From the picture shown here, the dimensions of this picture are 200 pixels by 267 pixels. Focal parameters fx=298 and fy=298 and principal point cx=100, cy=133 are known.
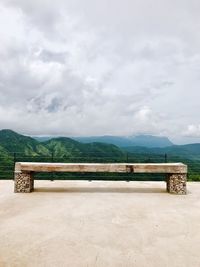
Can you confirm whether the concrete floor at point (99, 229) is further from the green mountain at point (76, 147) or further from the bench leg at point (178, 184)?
the green mountain at point (76, 147)

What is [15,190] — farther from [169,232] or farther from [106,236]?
[169,232]

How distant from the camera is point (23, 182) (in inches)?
283

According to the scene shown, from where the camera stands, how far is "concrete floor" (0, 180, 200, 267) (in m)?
3.39

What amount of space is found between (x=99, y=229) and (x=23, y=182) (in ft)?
10.9

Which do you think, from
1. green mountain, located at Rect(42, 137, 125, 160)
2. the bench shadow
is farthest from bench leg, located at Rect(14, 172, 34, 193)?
green mountain, located at Rect(42, 137, 125, 160)

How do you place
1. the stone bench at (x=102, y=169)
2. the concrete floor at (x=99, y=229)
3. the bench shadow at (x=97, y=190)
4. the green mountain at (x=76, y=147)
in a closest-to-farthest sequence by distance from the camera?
the concrete floor at (x=99, y=229)
the stone bench at (x=102, y=169)
the bench shadow at (x=97, y=190)
the green mountain at (x=76, y=147)

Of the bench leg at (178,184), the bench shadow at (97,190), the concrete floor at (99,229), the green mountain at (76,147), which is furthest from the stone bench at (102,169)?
the green mountain at (76,147)

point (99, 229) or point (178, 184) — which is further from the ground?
point (178, 184)

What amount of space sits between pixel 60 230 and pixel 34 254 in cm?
89

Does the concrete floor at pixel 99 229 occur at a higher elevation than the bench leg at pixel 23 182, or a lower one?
lower

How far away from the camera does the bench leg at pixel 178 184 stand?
7152mm

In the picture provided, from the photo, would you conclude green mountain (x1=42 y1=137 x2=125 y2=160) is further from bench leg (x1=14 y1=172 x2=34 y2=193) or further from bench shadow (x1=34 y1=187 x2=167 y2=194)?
bench leg (x1=14 y1=172 x2=34 y2=193)

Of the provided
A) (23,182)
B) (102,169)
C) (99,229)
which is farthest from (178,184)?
(23,182)

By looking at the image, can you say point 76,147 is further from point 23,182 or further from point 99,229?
point 99,229
